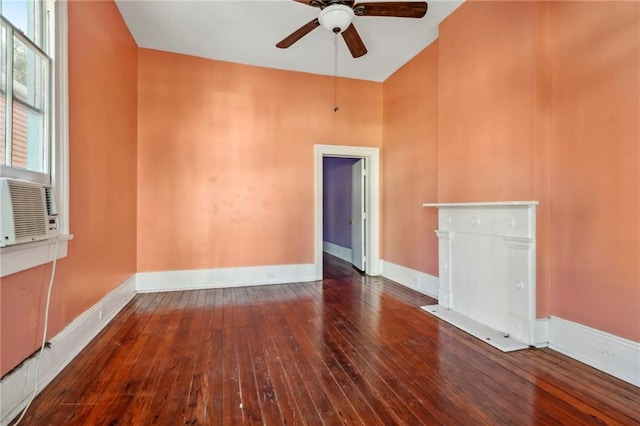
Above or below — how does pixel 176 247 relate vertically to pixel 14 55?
below

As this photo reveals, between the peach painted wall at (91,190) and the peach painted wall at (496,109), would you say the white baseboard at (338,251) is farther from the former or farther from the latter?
the peach painted wall at (91,190)

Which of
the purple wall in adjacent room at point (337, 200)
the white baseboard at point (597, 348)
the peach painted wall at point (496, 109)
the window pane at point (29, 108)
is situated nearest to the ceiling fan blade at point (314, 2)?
the peach painted wall at point (496, 109)

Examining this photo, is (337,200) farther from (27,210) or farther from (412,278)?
(27,210)

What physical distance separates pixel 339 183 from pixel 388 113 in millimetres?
2459

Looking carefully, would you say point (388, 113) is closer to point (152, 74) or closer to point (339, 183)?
point (339, 183)

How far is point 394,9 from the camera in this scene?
8.49 feet

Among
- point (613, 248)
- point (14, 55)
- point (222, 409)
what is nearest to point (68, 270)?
point (14, 55)

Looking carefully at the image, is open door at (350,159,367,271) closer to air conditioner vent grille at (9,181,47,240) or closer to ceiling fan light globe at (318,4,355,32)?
ceiling fan light globe at (318,4,355,32)

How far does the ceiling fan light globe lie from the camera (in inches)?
97.6

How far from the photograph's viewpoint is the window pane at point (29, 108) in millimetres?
1755

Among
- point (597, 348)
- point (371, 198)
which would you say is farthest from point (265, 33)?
point (597, 348)

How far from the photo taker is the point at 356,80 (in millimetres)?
5000

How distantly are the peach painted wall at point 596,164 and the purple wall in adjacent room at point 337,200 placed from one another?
158 inches

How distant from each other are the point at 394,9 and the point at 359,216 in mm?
3437
